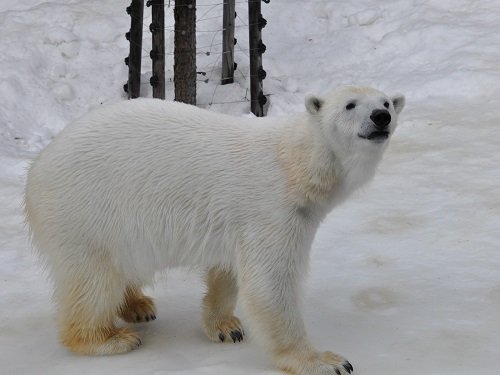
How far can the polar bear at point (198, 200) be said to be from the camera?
4.15 metres

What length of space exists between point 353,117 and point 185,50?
15.6ft

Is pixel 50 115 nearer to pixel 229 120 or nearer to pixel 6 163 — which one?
pixel 6 163

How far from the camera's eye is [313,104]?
13.7 feet

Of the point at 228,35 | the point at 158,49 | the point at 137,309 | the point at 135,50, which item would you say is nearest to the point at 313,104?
the point at 137,309

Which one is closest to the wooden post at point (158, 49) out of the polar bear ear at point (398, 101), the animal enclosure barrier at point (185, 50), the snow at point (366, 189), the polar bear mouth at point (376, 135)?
the animal enclosure barrier at point (185, 50)

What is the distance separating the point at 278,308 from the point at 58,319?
49.2 inches

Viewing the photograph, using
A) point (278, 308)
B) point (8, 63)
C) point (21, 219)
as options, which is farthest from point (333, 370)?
point (8, 63)

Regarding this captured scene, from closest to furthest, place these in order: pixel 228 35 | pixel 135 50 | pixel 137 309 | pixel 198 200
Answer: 1. pixel 198 200
2. pixel 137 309
3. pixel 135 50
4. pixel 228 35

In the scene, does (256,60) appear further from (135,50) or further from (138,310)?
(138,310)

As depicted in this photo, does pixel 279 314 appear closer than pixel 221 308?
Yes

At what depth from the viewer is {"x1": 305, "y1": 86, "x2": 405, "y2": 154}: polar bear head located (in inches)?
157

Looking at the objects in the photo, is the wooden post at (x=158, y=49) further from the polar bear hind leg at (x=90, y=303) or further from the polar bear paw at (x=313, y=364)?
the polar bear paw at (x=313, y=364)

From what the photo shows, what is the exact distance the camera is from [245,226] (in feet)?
13.9

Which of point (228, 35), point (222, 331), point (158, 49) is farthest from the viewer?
point (228, 35)
